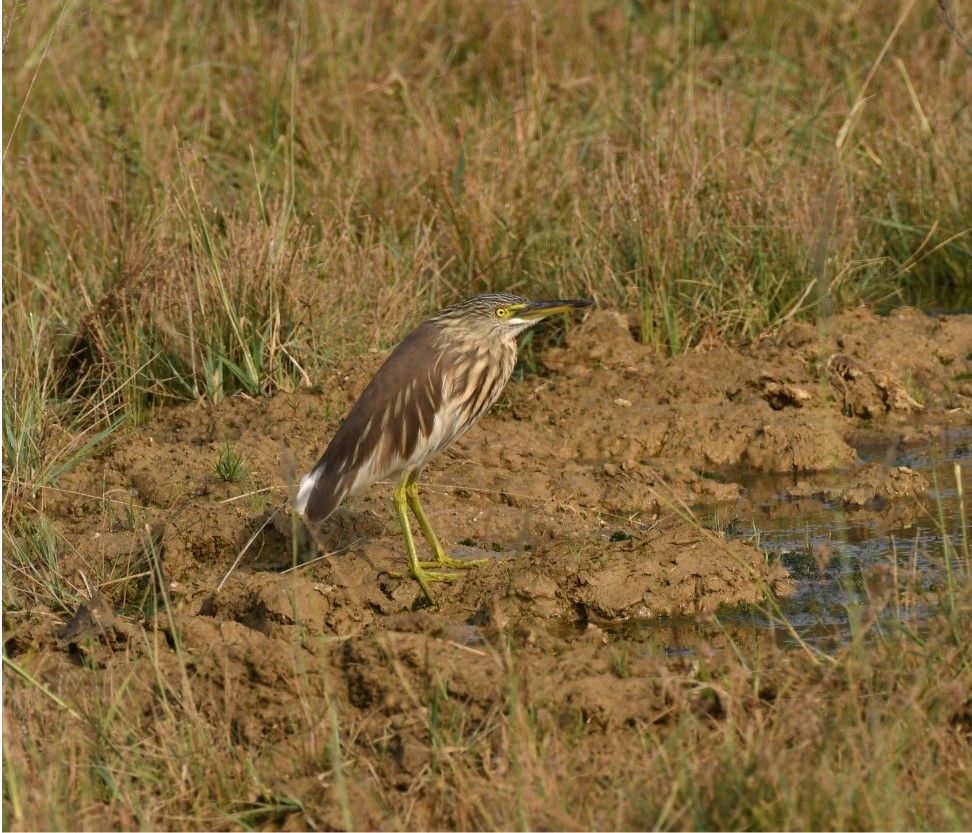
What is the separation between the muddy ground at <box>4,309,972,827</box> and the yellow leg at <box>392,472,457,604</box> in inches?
1.8

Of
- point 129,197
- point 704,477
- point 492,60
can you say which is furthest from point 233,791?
point 492,60

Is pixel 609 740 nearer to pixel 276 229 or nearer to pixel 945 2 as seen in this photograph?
pixel 945 2

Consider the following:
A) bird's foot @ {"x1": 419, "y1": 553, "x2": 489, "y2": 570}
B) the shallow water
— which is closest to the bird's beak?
bird's foot @ {"x1": 419, "y1": 553, "x2": 489, "y2": 570}

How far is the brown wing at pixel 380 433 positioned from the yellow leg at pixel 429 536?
228 millimetres

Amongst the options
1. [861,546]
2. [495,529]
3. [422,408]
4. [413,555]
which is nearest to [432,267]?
[495,529]

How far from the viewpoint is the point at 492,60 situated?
10734 mm

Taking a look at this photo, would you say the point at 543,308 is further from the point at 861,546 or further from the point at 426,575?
the point at 861,546

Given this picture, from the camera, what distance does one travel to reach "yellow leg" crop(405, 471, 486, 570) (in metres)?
5.59

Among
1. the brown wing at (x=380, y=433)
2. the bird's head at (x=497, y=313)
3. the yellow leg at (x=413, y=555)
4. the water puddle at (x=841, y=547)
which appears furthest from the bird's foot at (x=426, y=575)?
the bird's head at (x=497, y=313)

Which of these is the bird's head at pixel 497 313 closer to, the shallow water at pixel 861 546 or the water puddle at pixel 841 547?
the water puddle at pixel 841 547

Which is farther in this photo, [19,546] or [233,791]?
[19,546]

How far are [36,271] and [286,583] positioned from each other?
3804 mm

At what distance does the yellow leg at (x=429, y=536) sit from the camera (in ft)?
18.3

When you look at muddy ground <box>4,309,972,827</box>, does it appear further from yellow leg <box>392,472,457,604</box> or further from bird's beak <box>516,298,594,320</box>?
bird's beak <box>516,298,594,320</box>
